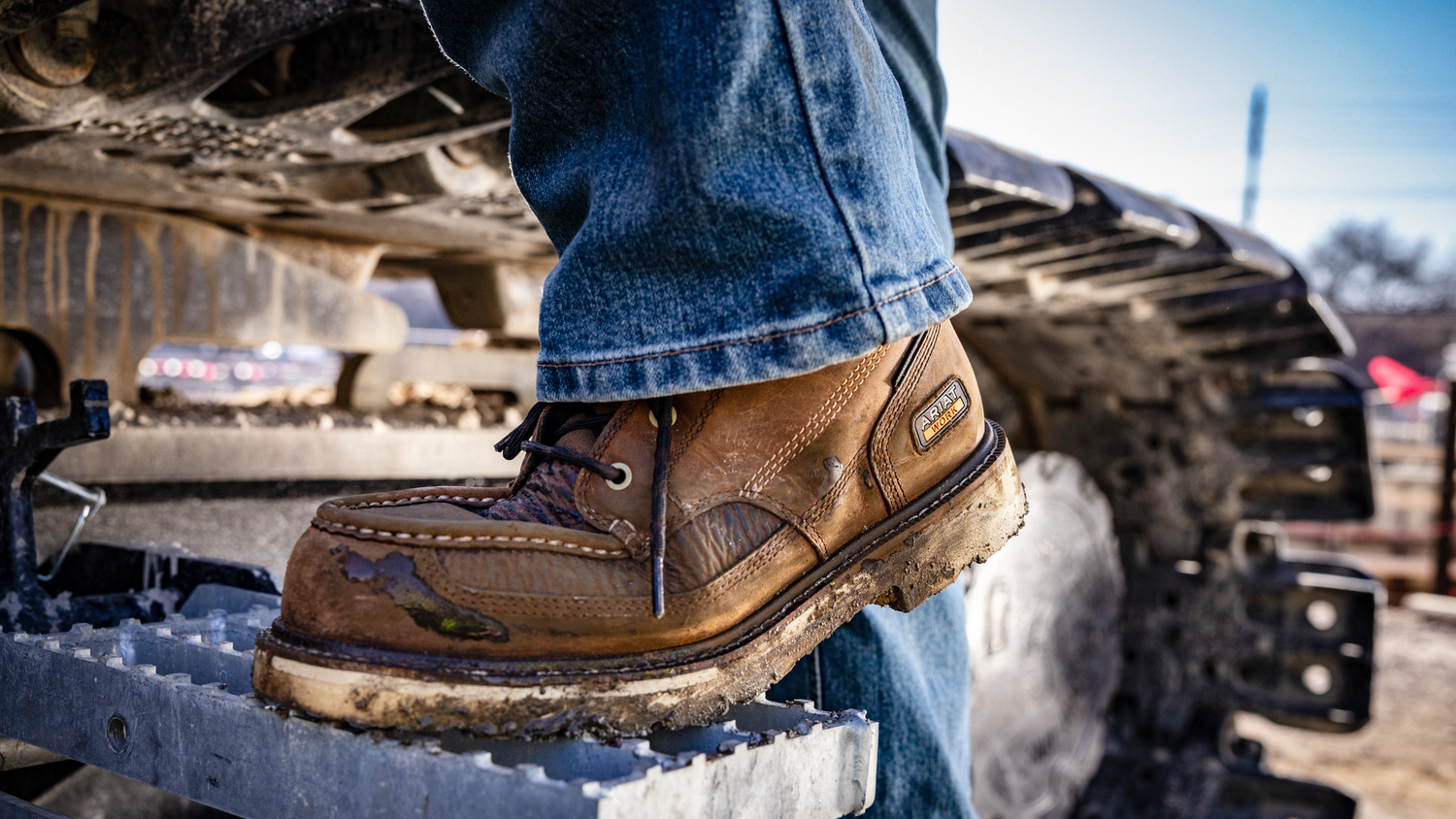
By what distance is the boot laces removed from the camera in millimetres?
914

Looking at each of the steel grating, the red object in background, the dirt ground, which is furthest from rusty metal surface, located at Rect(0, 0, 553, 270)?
the red object in background

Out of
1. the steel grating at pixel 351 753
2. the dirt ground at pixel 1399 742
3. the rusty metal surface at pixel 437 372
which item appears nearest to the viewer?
the steel grating at pixel 351 753

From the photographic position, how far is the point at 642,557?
0.92 metres

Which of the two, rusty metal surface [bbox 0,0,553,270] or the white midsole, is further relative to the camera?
rusty metal surface [bbox 0,0,553,270]

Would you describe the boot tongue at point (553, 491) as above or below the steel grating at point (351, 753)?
above

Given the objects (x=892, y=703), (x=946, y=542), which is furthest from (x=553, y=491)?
(x=892, y=703)

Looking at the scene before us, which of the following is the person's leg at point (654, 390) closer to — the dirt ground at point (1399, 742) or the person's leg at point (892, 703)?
the person's leg at point (892, 703)

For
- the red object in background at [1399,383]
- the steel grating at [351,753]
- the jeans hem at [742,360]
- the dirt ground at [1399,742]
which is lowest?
the red object in background at [1399,383]

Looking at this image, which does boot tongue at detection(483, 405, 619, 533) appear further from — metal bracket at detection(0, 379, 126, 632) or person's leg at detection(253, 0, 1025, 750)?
metal bracket at detection(0, 379, 126, 632)

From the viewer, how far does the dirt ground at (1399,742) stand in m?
4.39

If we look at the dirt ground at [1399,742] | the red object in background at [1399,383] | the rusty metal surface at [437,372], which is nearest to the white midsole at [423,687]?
the rusty metal surface at [437,372]

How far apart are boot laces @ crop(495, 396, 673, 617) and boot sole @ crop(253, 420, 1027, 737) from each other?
0.07 meters

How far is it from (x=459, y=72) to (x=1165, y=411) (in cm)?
279

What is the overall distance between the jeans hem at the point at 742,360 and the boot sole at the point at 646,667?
218 millimetres
